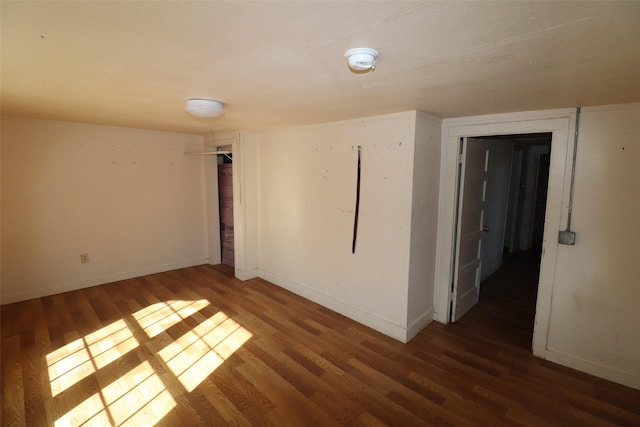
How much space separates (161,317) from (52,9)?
3.01 metres

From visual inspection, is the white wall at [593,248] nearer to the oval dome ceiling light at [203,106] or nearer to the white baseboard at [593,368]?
the white baseboard at [593,368]

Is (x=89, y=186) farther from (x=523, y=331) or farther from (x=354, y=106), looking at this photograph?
(x=523, y=331)

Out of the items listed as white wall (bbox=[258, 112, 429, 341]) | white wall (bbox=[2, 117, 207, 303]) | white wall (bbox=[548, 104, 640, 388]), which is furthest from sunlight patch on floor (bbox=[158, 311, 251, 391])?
white wall (bbox=[548, 104, 640, 388])

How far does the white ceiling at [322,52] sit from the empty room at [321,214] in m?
0.01

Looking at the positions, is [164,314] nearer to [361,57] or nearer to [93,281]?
[93,281]

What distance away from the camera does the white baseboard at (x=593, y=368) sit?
2.30m

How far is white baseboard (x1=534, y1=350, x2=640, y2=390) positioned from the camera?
7.54 feet

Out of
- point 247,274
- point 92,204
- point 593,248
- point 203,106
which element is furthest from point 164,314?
point 593,248

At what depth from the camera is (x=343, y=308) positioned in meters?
3.40

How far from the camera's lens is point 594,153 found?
7.62 ft

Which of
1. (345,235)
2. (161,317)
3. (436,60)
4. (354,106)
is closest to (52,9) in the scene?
(436,60)

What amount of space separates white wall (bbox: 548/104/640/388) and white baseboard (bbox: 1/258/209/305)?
191 inches

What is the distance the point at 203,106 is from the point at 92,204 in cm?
281

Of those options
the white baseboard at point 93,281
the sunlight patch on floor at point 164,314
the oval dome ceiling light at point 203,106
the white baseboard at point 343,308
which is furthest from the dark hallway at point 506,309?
the white baseboard at point 93,281
